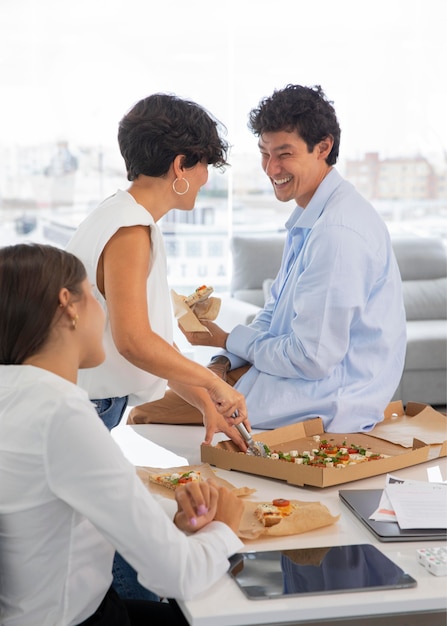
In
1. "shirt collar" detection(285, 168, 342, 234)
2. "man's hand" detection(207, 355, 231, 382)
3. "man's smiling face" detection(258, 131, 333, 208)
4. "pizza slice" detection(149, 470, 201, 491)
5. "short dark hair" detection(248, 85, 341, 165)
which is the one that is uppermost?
"short dark hair" detection(248, 85, 341, 165)

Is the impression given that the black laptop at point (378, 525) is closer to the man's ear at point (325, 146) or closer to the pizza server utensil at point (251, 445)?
the pizza server utensil at point (251, 445)

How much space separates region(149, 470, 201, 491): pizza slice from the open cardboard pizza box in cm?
13

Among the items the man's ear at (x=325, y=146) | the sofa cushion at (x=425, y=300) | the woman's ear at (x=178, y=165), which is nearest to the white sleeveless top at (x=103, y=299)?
the woman's ear at (x=178, y=165)

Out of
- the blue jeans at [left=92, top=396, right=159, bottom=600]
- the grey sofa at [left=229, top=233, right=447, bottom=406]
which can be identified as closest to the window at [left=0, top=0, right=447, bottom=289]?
the grey sofa at [left=229, top=233, right=447, bottom=406]

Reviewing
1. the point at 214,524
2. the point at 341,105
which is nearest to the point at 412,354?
the point at 341,105

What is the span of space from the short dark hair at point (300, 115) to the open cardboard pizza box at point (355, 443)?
0.81 m

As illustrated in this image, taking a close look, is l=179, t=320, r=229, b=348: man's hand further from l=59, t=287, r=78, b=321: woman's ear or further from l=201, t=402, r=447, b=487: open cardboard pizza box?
l=59, t=287, r=78, b=321: woman's ear

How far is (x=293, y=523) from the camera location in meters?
1.53

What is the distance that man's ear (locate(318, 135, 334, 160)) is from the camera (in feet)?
8.23

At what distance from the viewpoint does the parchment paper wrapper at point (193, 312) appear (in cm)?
230

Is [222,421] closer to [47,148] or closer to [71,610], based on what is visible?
[71,610]

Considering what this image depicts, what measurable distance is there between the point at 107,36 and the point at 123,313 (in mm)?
4866

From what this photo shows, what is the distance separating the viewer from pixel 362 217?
7.50ft

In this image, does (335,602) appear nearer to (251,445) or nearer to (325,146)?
(251,445)
